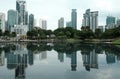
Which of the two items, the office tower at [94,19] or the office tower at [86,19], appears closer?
the office tower at [94,19]

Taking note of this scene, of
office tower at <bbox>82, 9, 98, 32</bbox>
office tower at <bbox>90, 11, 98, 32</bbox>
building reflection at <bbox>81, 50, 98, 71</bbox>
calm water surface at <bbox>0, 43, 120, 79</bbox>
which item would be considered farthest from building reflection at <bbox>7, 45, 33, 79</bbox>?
office tower at <bbox>90, 11, 98, 32</bbox>

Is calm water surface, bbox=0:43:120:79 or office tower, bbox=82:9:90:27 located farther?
office tower, bbox=82:9:90:27

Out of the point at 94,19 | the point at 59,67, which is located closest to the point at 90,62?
the point at 59,67

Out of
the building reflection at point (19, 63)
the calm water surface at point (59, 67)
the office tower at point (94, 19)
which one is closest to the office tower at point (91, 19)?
the office tower at point (94, 19)

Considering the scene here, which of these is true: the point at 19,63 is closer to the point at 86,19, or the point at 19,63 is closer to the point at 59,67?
the point at 59,67

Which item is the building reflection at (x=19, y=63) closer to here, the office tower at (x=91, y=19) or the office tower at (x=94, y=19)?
the office tower at (x=91, y=19)

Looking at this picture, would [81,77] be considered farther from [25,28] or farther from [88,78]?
[25,28]

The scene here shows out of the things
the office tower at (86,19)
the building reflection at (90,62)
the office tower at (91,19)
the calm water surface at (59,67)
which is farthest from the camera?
the office tower at (86,19)

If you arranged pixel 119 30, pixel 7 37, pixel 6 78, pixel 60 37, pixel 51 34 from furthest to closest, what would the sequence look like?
pixel 51 34, pixel 7 37, pixel 60 37, pixel 119 30, pixel 6 78

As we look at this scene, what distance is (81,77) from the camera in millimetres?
A: 13547

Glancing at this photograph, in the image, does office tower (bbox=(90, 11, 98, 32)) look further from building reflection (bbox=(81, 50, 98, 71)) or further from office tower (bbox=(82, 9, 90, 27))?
building reflection (bbox=(81, 50, 98, 71))

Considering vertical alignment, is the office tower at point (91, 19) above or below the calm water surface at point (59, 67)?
above

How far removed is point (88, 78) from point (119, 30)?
263 ft

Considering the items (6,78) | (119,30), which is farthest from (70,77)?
(119,30)
